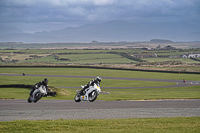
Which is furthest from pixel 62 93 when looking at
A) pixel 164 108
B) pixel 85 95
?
pixel 85 95

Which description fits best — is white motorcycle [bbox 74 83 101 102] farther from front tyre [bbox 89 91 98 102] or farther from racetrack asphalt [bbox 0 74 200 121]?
racetrack asphalt [bbox 0 74 200 121]

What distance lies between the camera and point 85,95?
19141 mm

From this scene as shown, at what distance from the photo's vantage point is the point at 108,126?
18109mm

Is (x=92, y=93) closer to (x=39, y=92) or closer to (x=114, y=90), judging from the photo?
(x=39, y=92)

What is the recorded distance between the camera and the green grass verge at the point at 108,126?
1700 cm

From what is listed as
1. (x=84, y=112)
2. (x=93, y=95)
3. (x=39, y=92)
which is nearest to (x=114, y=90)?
(x=84, y=112)

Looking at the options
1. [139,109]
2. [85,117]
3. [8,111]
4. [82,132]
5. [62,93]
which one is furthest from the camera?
[62,93]

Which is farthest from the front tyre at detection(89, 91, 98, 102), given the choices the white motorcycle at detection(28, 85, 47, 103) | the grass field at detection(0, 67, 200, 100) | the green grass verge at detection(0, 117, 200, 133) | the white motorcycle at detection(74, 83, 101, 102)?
the grass field at detection(0, 67, 200, 100)

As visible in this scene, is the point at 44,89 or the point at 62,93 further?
the point at 62,93

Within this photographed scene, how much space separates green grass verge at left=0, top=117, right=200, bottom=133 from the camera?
55.8 ft

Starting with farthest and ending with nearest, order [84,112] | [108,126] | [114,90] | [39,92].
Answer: [114,90] < [84,112] < [39,92] < [108,126]

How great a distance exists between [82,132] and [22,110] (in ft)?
31.2

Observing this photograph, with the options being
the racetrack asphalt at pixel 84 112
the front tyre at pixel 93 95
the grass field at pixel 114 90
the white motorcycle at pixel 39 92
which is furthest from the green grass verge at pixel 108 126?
the grass field at pixel 114 90

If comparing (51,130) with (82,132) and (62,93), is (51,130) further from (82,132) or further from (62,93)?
(62,93)
